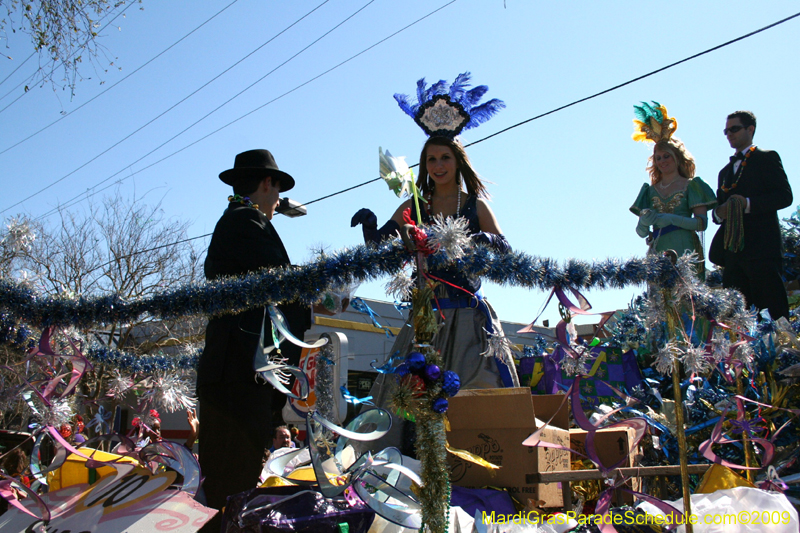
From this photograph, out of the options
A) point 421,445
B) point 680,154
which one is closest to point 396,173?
point 421,445

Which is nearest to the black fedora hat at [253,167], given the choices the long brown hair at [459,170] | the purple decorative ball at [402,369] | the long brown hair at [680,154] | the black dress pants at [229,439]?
the long brown hair at [459,170]

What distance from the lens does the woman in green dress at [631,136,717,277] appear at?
14.4 ft

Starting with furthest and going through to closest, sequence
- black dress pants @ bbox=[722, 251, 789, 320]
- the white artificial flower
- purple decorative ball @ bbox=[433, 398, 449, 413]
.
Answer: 1. black dress pants @ bbox=[722, 251, 789, 320]
2. the white artificial flower
3. purple decorative ball @ bbox=[433, 398, 449, 413]

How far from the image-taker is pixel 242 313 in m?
2.29

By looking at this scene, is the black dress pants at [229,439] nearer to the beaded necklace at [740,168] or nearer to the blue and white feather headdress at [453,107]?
the blue and white feather headdress at [453,107]

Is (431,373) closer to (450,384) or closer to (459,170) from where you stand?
(450,384)

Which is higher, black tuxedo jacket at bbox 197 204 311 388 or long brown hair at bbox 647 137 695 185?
long brown hair at bbox 647 137 695 185

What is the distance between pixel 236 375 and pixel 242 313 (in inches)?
9.6

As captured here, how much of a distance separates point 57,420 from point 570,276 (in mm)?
A: 2205

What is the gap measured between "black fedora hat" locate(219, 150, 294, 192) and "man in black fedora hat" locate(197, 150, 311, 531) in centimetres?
32

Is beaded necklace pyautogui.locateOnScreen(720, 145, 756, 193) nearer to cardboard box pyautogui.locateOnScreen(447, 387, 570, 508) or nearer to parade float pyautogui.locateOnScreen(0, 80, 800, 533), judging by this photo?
parade float pyautogui.locateOnScreen(0, 80, 800, 533)

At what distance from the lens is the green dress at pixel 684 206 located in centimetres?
439

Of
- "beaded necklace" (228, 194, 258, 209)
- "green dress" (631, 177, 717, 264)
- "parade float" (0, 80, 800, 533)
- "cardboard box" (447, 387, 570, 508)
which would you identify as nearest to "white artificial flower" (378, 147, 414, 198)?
"parade float" (0, 80, 800, 533)

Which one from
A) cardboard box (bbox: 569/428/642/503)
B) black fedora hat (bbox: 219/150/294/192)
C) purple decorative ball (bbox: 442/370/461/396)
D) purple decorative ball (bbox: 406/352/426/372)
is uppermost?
black fedora hat (bbox: 219/150/294/192)
